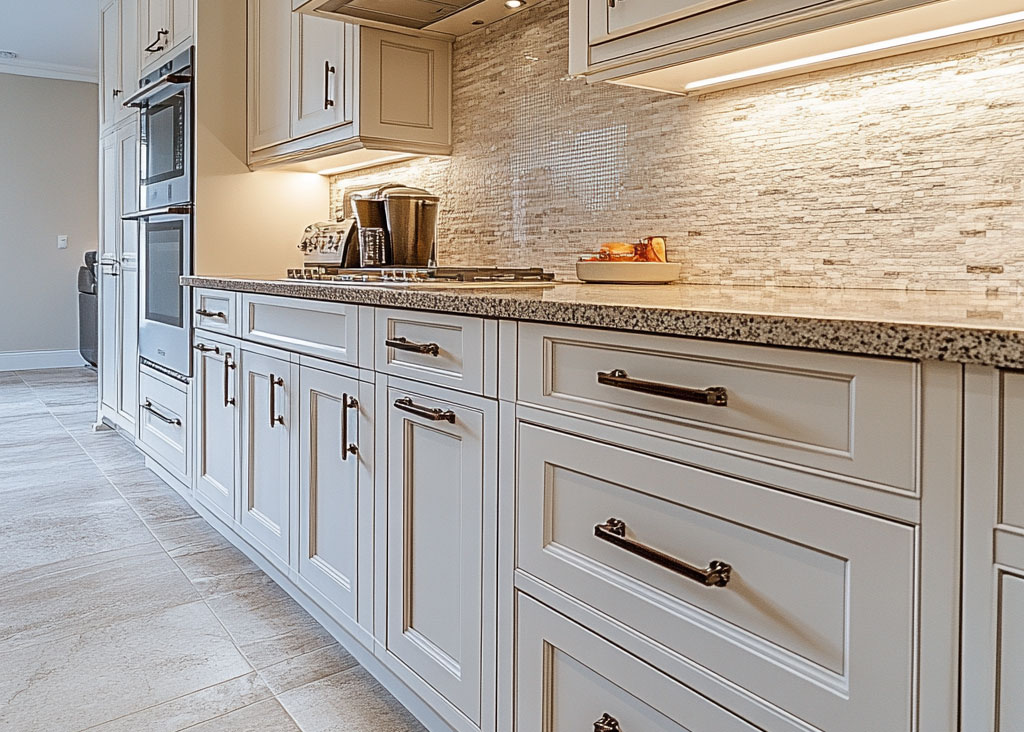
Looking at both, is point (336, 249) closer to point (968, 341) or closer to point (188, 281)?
point (188, 281)

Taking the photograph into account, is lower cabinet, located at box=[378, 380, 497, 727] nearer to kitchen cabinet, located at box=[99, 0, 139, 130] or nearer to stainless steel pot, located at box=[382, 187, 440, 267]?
stainless steel pot, located at box=[382, 187, 440, 267]

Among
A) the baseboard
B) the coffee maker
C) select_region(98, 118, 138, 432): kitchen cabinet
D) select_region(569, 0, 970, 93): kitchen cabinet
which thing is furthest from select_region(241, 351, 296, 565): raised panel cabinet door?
the baseboard

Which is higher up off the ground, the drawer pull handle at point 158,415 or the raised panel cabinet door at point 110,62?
the raised panel cabinet door at point 110,62

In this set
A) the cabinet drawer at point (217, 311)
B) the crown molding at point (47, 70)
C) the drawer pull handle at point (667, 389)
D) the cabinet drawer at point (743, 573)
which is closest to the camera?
the cabinet drawer at point (743, 573)

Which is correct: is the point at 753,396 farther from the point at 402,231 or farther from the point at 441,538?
the point at 402,231

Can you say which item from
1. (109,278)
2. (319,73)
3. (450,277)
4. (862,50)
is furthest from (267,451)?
(109,278)

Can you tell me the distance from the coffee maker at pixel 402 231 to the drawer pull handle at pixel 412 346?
0.99m

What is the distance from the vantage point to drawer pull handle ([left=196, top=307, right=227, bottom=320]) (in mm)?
2596

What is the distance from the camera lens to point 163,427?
3434 mm

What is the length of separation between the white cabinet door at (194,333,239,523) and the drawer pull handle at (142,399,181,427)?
0.39 metres

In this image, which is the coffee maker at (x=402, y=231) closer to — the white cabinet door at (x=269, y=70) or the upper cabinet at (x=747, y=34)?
the white cabinet door at (x=269, y=70)

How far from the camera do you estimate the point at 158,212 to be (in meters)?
3.31

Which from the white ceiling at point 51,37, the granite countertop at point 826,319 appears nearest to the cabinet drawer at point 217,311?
the granite countertop at point 826,319

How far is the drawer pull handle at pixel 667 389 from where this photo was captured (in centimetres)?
98
